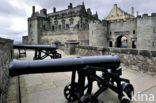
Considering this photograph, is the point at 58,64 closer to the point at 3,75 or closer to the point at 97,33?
the point at 3,75

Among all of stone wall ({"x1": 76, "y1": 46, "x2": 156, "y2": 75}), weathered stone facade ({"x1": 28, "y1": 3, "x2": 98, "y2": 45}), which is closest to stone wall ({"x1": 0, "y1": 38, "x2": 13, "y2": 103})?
stone wall ({"x1": 76, "y1": 46, "x2": 156, "y2": 75})

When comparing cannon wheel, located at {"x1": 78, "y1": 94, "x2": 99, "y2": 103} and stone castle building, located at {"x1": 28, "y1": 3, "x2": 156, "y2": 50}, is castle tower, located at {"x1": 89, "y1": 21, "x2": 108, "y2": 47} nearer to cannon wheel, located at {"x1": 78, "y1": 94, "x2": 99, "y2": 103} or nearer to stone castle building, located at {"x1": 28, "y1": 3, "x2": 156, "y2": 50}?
stone castle building, located at {"x1": 28, "y1": 3, "x2": 156, "y2": 50}

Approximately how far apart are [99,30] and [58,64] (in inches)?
652

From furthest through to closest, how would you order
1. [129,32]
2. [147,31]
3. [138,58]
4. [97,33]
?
[97,33], [129,32], [147,31], [138,58]

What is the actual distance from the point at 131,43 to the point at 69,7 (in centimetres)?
2158

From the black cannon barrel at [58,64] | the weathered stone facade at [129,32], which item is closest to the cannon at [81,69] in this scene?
the black cannon barrel at [58,64]

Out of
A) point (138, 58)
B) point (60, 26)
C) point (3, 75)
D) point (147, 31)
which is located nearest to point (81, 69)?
point (3, 75)

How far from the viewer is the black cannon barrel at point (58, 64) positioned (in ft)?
5.43

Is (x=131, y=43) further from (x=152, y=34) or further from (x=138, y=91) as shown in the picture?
(x=138, y=91)

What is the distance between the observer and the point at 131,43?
1714cm

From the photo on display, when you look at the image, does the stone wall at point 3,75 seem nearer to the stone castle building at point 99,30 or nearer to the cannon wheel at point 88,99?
the cannon wheel at point 88,99

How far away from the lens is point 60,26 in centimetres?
3053

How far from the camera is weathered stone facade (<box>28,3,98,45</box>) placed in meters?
21.8

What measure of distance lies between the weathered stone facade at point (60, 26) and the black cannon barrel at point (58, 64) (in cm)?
1864
